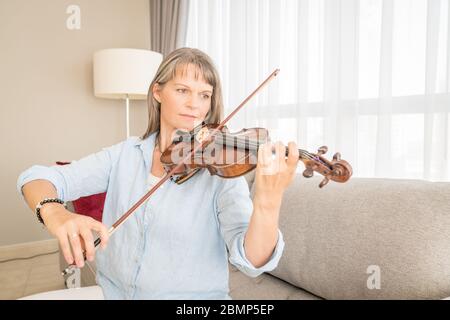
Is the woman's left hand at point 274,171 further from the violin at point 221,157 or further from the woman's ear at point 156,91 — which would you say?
the woman's ear at point 156,91

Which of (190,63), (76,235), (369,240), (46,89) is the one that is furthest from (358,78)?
(46,89)

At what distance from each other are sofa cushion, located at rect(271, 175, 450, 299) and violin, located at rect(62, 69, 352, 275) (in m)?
0.39

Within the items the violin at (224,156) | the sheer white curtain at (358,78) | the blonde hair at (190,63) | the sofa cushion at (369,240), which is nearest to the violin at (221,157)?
the violin at (224,156)

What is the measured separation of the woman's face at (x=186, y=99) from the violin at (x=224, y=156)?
0.03 meters

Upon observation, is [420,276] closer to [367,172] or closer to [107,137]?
[367,172]

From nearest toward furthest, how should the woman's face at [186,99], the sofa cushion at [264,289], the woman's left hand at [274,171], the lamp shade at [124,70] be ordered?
the woman's left hand at [274,171] < the woman's face at [186,99] < the sofa cushion at [264,289] < the lamp shade at [124,70]

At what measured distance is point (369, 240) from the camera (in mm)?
1106

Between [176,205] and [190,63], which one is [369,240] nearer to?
[176,205]

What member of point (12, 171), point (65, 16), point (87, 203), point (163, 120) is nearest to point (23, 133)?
point (12, 171)

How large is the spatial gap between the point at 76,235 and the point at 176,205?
33cm

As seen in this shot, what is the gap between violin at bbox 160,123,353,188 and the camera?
2.67ft

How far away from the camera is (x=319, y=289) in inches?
48.7

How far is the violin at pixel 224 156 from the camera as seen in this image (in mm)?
815

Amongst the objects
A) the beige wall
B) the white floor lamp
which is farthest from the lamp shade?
the beige wall
